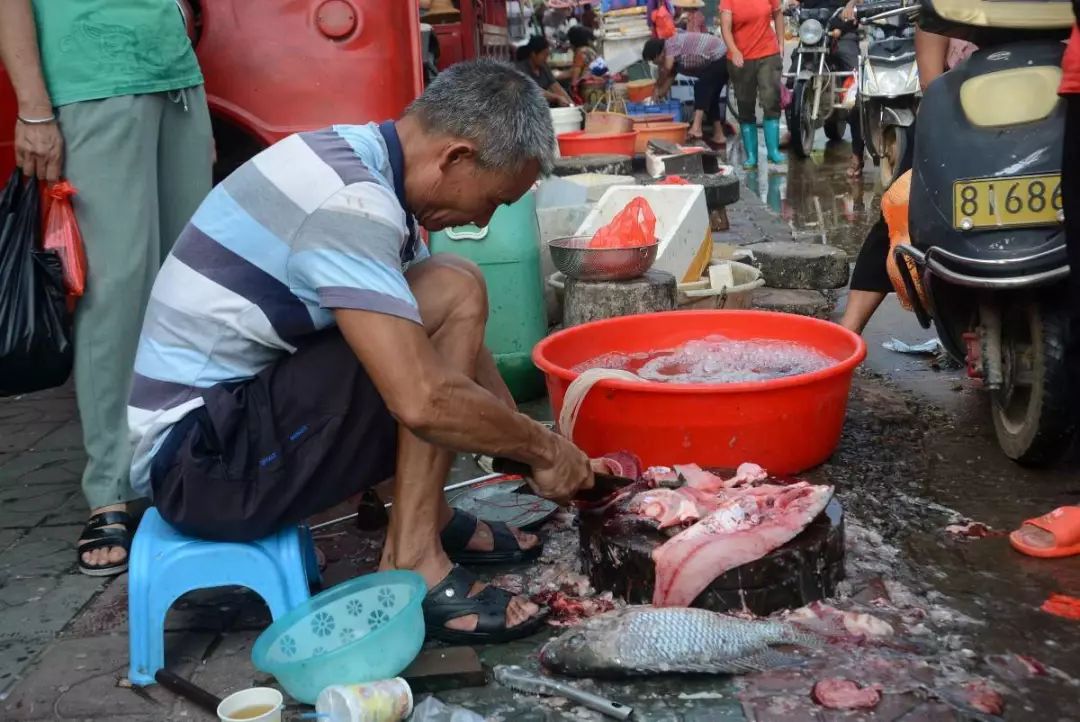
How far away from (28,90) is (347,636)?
5.68 feet

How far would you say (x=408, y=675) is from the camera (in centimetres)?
235

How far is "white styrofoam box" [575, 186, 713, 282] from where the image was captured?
4855 millimetres

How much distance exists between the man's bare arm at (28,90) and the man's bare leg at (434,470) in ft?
3.73

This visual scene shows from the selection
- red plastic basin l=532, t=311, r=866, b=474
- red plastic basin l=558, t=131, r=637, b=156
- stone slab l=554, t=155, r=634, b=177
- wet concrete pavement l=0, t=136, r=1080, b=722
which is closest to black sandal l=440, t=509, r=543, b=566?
wet concrete pavement l=0, t=136, r=1080, b=722

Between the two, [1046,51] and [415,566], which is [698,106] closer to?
[1046,51]

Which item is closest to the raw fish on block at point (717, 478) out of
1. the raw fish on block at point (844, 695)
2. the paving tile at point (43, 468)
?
the raw fish on block at point (844, 695)

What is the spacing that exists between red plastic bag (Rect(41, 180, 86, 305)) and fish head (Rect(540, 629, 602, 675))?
1674 millimetres

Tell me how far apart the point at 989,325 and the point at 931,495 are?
0.54m

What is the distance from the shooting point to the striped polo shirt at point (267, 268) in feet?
7.20

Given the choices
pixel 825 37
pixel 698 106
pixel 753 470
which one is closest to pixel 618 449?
pixel 753 470

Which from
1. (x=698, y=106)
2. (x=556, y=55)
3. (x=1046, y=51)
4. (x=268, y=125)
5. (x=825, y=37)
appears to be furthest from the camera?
(x=556, y=55)

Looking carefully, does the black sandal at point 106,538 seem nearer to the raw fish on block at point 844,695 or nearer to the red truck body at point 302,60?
the red truck body at point 302,60

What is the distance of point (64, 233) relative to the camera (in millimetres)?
2998

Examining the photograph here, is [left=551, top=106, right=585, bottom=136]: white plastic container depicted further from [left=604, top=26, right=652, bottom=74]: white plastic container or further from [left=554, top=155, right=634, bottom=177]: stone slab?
[left=604, top=26, right=652, bottom=74]: white plastic container
